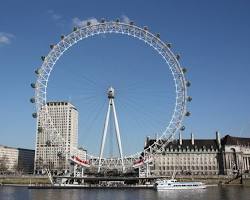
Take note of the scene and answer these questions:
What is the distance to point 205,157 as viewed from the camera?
6073 inches

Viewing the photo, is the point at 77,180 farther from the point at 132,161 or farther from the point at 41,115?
the point at 41,115

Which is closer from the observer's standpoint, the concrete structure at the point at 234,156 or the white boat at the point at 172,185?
the white boat at the point at 172,185

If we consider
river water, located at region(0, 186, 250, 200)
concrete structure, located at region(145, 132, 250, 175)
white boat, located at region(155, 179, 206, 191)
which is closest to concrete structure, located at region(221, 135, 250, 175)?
concrete structure, located at region(145, 132, 250, 175)

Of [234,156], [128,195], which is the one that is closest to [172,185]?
[128,195]

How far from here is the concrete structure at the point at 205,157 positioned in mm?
150750

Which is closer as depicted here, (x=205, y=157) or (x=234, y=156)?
(x=234, y=156)

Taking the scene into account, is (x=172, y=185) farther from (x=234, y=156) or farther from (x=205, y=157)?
(x=234, y=156)

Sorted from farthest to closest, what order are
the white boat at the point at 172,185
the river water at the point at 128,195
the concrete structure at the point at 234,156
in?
the concrete structure at the point at 234,156, the white boat at the point at 172,185, the river water at the point at 128,195

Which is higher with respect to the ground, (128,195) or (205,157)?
(205,157)

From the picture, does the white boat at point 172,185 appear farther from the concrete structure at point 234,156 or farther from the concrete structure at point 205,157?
the concrete structure at point 234,156

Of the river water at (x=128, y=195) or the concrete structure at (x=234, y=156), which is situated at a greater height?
the concrete structure at (x=234, y=156)

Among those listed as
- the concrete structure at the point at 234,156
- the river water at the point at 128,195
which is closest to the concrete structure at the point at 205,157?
the concrete structure at the point at 234,156

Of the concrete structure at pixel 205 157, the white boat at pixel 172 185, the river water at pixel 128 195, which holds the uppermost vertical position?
the concrete structure at pixel 205 157

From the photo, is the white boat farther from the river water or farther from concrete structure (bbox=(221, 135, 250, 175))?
concrete structure (bbox=(221, 135, 250, 175))
